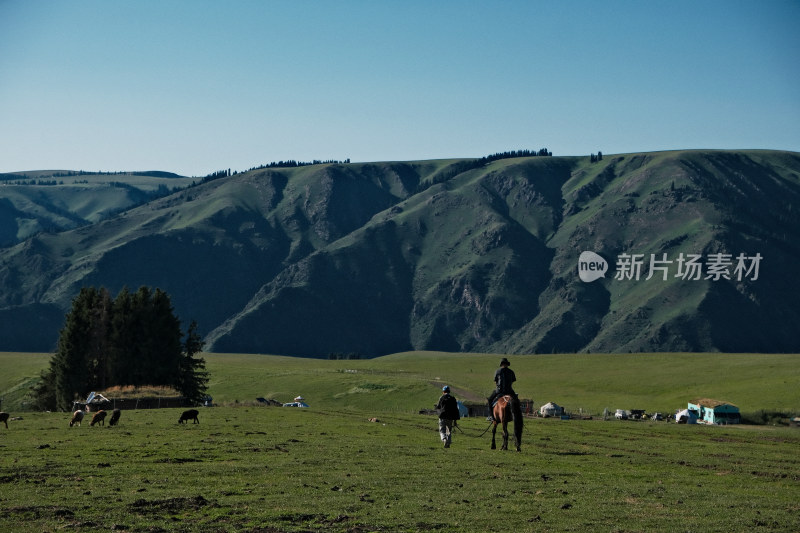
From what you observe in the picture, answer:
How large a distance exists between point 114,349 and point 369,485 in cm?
8429

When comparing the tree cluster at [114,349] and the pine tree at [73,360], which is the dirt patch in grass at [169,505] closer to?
→ the tree cluster at [114,349]

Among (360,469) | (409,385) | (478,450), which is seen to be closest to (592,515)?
(360,469)

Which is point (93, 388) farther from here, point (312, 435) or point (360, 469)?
point (360, 469)

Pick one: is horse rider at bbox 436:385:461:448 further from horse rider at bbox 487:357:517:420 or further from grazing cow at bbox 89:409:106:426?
grazing cow at bbox 89:409:106:426

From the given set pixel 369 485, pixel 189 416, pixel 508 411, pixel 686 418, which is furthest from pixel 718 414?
pixel 369 485

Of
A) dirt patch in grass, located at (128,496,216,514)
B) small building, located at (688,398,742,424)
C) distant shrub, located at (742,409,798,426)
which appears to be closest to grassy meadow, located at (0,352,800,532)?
dirt patch in grass, located at (128,496,216,514)

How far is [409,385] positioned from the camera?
158 metres

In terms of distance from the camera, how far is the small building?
114938mm

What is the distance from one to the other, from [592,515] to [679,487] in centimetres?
736

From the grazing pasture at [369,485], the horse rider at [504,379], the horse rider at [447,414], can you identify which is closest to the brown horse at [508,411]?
the horse rider at [504,379]

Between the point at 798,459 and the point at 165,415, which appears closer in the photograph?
the point at 798,459

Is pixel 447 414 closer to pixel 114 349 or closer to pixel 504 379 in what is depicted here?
pixel 504 379

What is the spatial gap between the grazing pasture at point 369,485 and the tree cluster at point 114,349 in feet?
196

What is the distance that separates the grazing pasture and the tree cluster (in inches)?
2354
